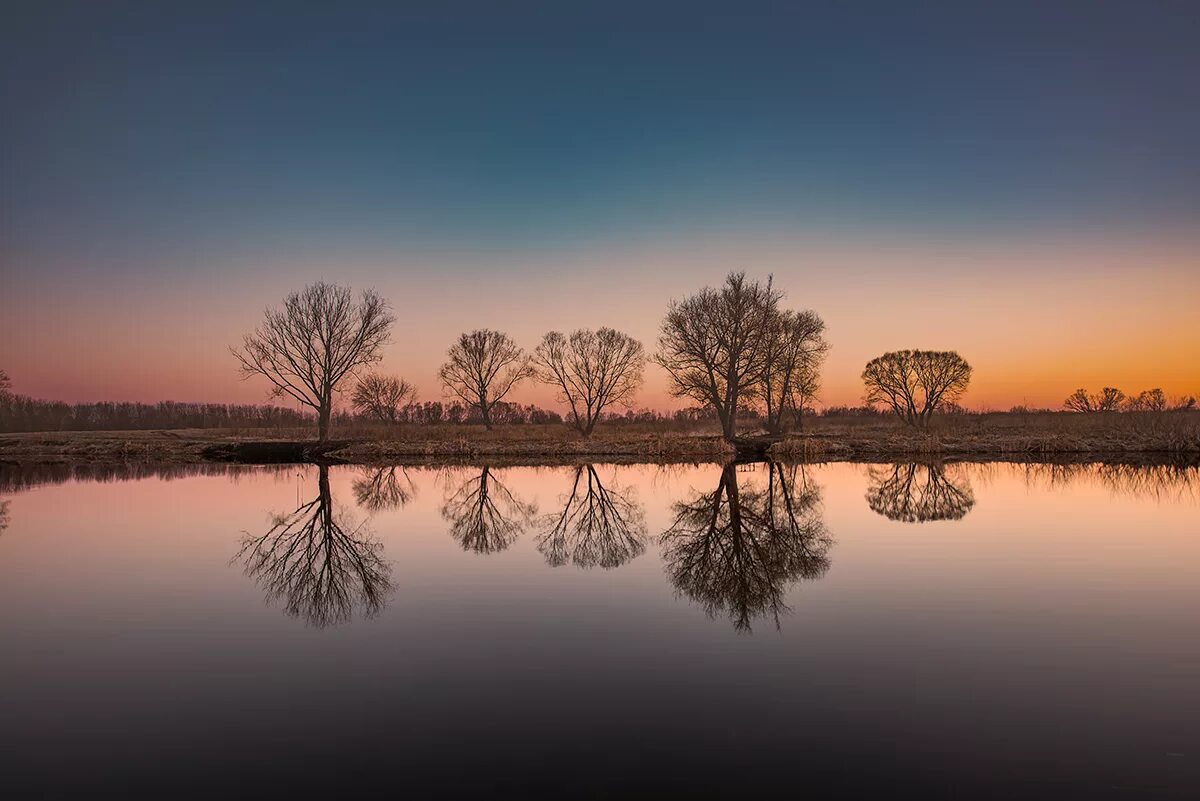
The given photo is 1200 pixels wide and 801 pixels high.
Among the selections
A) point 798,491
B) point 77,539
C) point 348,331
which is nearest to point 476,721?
point 77,539

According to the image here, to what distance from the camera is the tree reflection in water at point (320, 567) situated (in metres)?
8.66

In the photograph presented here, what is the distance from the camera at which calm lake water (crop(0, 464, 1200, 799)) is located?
4.38 m


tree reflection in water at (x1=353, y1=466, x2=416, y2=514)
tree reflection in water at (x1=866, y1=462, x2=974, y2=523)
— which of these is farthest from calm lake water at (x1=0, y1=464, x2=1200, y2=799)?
tree reflection in water at (x1=353, y1=466, x2=416, y2=514)

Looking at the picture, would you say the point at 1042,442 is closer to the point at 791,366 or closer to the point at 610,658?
the point at 791,366

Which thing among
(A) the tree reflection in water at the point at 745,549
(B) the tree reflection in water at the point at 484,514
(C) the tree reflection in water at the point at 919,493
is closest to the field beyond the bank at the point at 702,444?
(C) the tree reflection in water at the point at 919,493

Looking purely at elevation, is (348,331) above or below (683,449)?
above

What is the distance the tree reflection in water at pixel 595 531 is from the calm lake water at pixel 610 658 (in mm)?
140

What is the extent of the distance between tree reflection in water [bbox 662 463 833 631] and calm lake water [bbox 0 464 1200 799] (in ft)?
0.30

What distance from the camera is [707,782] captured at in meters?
4.16

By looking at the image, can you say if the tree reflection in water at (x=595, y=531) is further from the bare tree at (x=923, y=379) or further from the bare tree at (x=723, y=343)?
the bare tree at (x=923, y=379)

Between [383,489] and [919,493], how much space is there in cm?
1776

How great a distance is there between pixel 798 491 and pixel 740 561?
417 inches

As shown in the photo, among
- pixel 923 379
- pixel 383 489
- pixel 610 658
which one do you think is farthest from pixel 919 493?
pixel 923 379

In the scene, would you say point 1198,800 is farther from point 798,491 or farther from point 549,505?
point 798,491
